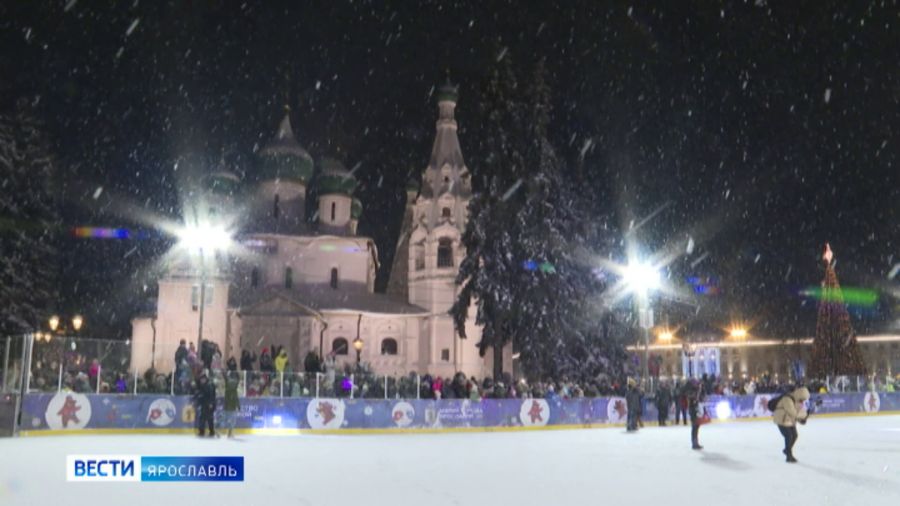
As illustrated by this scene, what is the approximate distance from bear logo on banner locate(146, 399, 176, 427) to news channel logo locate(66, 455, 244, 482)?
7.80 metres

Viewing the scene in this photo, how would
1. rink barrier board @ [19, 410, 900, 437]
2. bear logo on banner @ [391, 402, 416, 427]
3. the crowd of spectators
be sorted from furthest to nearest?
bear logo on banner @ [391, 402, 416, 427] → the crowd of spectators → rink barrier board @ [19, 410, 900, 437]

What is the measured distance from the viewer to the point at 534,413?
26109 millimetres

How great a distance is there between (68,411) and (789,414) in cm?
1618

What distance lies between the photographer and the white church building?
172ft

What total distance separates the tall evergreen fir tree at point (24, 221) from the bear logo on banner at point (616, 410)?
2590 centimetres

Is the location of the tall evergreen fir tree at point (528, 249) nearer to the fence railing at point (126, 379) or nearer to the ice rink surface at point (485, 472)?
the fence railing at point (126, 379)

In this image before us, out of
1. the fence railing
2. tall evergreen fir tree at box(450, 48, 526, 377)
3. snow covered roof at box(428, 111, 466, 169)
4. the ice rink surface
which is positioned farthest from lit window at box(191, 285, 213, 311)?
the ice rink surface

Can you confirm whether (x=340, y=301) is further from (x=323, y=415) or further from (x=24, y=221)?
(x=323, y=415)

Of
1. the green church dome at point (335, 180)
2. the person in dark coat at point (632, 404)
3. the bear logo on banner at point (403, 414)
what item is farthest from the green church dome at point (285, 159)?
the person in dark coat at point (632, 404)

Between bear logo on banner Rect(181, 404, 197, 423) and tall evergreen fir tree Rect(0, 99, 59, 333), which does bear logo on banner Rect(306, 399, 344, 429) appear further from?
tall evergreen fir tree Rect(0, 99, 59, 333)

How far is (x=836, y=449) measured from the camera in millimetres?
17953

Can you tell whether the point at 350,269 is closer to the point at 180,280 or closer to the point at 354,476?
the point at 180,280

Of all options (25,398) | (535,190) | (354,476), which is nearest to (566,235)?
(535,190)

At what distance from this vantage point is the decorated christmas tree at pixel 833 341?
4694 centimetres
